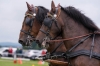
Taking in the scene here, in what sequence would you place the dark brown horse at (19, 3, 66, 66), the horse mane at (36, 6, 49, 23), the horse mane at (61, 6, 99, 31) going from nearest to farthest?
1. the horse mane at (61, 6, 99, 31)
2. the horse mane at (36, 6, 49, 23)
3. the dark brown horse at (19, 3, 66, 66)

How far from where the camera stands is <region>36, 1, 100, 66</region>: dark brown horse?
7934mm

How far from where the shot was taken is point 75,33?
837 centimetres

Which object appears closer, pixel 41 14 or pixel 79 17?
pixel 79 17

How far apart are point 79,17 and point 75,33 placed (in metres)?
0.45

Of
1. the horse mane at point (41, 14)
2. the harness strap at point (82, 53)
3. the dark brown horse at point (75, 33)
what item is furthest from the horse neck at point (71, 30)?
the horse mane at point (41, 14)

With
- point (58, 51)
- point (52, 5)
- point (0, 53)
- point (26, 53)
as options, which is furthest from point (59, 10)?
point (0, 53)

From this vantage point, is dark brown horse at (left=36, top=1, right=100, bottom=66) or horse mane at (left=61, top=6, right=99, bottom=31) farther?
horse mane at (left=61, top=6, right=99, bottom=31)

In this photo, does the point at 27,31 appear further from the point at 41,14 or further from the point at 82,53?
the point at 82,53

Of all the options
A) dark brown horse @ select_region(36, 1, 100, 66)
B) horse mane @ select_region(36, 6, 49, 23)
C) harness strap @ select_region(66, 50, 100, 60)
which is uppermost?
horse mane @ select_region(36, 6, 49, 23)

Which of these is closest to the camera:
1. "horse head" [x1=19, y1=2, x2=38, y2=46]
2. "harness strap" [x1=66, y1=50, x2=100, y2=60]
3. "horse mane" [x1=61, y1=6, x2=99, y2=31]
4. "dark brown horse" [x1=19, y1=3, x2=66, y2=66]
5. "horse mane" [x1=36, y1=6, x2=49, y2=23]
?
"harness strap" [x1=66, y1=50, x2=100, y2=60]

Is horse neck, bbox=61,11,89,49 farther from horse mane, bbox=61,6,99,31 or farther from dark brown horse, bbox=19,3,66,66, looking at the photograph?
dark brown horse, bbox=19,3,66,66

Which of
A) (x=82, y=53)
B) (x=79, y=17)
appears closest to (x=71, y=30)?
(x=79, y=17)

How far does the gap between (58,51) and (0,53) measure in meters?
39.7

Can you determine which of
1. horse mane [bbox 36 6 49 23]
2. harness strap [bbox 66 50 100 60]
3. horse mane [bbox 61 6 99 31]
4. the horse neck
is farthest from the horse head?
harness strap [bbox 66 50 100 60]
